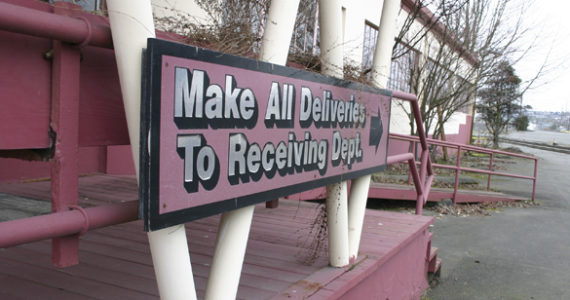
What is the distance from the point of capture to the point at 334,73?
2.65 meters

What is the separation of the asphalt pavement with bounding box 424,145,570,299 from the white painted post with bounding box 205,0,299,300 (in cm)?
337

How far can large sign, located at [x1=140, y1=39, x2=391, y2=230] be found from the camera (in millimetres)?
1475

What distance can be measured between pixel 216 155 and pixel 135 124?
1.06 ft

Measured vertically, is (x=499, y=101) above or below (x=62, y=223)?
above

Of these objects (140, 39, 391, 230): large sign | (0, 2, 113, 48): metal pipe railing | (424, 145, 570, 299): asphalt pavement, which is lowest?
(424, 145, 570, 299): asphalt pavement

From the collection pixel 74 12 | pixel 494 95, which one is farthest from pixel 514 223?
pixel 494 95

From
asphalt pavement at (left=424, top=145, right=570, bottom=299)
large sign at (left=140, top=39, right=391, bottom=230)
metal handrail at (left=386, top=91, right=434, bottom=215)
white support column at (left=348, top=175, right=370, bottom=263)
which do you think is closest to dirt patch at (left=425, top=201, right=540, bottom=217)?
asphalt pavement at (left=424, top=145, right=570, bottom=299)

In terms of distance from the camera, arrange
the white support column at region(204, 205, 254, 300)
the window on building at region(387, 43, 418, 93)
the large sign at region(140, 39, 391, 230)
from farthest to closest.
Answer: the window on building at region(387, 43, 418, 93) → the white support column at region(204, 205, 254, 300) → the large sign at region(140, 39, 391, 230)

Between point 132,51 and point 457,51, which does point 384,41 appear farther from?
point 457,51

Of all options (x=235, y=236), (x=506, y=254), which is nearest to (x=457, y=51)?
(x=506, y=254)

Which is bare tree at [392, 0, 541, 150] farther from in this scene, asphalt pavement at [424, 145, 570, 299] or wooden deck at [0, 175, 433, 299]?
wooden deck at [0, 175, 433, 299]

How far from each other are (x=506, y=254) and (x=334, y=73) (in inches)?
186

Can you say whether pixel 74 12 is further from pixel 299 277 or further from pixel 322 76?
pixel 299 277

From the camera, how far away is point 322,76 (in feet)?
7.96
